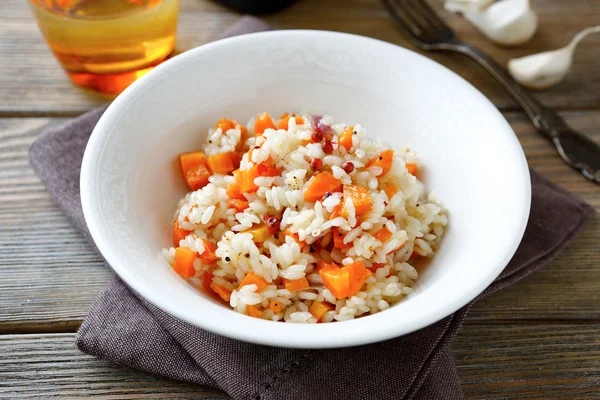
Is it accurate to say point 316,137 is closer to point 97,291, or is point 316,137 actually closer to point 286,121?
point 286,121

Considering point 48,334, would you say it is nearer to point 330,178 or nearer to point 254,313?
point 254,313

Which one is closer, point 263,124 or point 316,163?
point 316,163

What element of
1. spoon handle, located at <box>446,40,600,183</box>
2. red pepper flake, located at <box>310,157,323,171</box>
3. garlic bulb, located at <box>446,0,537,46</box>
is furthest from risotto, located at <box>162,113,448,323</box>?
garlic bulb, located at <box>446,0,537,46</box>

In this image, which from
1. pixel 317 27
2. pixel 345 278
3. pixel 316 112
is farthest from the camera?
pixel 317 27

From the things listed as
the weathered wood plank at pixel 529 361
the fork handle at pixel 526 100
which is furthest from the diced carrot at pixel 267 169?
the fork handle at pixel 526 100

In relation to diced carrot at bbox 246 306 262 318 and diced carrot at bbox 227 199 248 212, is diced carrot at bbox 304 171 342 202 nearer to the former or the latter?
diced carrot at bbox 227 199 248 212

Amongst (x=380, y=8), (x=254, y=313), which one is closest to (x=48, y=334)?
(x=254, y=313)

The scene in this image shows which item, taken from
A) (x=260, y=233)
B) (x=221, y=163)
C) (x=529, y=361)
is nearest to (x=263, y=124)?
(x=221, y=163)
